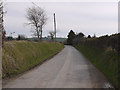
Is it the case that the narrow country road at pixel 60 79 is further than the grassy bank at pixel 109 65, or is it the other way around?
the grassy bank at pixel 109 65

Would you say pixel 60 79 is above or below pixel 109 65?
below

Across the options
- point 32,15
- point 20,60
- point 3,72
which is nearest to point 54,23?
point 32,15

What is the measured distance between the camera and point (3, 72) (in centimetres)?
1244

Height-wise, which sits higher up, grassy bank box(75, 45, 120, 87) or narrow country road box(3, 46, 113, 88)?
grassy bank box(75, 45, 120, 87)

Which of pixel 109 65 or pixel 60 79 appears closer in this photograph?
pixel 60 79

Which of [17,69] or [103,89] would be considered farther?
[17,69]

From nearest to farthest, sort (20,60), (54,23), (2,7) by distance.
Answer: (2,7) → (20,60) → (54,23)

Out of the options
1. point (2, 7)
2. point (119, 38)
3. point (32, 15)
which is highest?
point (32, 15)

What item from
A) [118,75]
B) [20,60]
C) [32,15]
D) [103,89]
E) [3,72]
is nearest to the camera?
[103,89]

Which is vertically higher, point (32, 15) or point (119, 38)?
point (32, 15)

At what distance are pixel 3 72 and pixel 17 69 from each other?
84.5 inches

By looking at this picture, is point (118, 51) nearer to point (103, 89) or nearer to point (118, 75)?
point (118, 75)

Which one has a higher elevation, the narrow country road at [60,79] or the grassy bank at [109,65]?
the grassy bank at [109,65]

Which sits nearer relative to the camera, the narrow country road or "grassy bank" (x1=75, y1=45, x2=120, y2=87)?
the narrow country road
